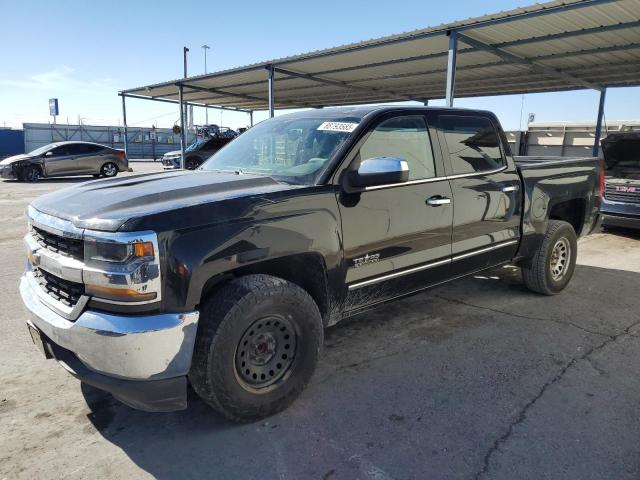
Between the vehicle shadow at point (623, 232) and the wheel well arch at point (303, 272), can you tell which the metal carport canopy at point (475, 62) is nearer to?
the vehicle shadow at point (623, 232)

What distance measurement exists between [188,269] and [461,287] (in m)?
3.93

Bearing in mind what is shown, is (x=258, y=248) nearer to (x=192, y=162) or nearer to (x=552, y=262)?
(x=552, y=262)

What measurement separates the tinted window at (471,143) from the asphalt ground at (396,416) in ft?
4.84

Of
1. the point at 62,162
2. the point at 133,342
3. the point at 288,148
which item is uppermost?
the point at 288,148

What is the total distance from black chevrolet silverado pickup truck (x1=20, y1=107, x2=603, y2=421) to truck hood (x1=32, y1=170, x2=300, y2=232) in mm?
15

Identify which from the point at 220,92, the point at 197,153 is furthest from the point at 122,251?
the point at 220,92

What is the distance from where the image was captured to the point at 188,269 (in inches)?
95.6

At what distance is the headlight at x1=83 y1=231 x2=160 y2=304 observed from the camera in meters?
2.32

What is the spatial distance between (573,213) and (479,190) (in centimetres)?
230

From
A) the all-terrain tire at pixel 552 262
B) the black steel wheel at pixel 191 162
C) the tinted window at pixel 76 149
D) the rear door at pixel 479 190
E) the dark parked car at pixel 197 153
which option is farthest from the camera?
the dark parked car at pixel 197 153

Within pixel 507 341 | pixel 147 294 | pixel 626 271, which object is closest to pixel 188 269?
pixel 147 294

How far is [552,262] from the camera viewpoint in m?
5.16

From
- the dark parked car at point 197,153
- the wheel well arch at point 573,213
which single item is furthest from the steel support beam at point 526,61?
the dark parked car at point 197,153

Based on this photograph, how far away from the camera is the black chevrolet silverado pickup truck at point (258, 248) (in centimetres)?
238
